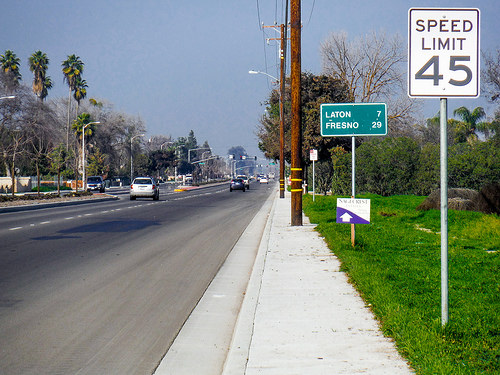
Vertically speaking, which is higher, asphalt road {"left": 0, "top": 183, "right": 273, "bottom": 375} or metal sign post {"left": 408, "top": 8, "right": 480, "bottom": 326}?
metal sign post {"left": 408, "top": 8, "right": 480, "bottom": 326}

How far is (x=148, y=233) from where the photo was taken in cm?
1880

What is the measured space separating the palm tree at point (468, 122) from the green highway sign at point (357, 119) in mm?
69364

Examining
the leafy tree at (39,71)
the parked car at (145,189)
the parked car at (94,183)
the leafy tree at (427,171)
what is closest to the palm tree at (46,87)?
the leafy tree at (39,71)

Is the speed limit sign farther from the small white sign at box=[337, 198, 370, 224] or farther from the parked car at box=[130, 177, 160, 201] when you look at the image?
the parked car at box=[130, 177, 160, 201]

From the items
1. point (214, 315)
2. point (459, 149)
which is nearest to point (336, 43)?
point (459, 149)

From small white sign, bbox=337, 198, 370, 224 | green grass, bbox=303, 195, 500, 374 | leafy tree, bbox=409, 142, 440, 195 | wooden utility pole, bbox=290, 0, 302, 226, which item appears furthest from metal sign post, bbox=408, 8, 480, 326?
leafy tree, bbox=409, 142, 440, 195

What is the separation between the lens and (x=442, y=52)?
6.17 metres

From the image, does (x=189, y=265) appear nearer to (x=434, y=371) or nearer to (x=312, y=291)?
(x=312, y=291)

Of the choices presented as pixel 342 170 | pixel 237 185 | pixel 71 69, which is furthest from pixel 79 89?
pixel 342 170

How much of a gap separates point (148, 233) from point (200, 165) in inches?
5757

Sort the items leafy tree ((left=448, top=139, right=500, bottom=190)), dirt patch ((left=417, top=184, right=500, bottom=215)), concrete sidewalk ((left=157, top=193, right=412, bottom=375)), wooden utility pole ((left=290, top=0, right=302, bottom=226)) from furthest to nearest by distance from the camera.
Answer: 1. leafy tree ((left=448, top=139, right=500, bottom=190))
2. dirt patch ((left=417, top=184, right=500, bottom=215))
3. wooden utility pole ((left=290, top=0, right=302, bottom=226))
4. concrete sidewalk ((left=157, top=193, right=412, bottom=375))

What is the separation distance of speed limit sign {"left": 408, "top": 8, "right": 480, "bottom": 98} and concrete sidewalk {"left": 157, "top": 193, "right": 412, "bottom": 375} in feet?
8.34

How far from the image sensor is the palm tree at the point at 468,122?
79375 mm

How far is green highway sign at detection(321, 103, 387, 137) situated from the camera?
13617 millimetres
